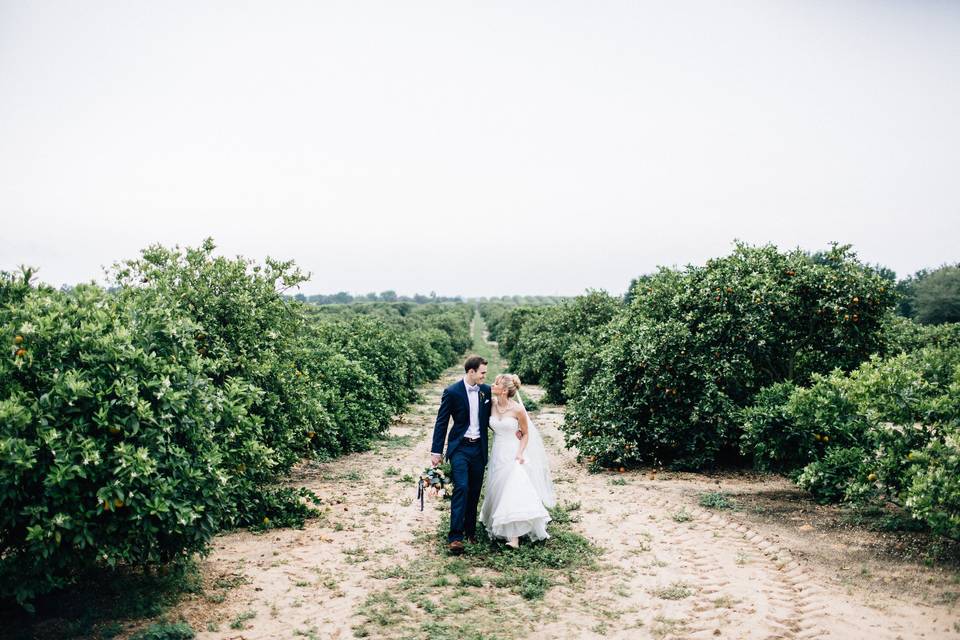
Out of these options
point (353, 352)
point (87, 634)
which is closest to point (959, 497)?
point (87, 634)

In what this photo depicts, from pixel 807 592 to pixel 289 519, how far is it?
6.24m

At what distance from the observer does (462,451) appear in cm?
746

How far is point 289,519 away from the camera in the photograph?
850 cm

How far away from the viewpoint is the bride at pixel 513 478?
7.37 meters

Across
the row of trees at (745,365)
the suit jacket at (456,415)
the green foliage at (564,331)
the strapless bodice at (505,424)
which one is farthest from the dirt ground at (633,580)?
the green foliage at (564,331)

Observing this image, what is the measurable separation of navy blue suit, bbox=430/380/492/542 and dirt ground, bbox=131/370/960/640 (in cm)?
65

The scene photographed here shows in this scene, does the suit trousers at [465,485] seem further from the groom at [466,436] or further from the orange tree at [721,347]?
the orange tree at [721,347]

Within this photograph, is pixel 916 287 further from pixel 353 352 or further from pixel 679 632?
pixel 679 632

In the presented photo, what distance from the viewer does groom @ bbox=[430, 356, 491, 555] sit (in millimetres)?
7371

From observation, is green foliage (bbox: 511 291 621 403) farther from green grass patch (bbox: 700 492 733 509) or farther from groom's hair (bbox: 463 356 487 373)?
groom's hair (bbox: 463 356 487 373)

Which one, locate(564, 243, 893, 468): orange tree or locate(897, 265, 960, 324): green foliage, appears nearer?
locate(564, 243, 893, 468): orange tree

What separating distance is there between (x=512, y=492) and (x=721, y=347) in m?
5.79

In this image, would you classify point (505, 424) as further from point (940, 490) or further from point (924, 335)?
point (924, 335)

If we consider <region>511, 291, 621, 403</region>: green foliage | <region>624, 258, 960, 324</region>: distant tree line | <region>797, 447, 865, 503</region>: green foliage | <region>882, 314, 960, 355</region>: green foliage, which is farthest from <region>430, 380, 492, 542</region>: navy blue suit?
<region>624, 258, 960, 324</region>: distant tree line
